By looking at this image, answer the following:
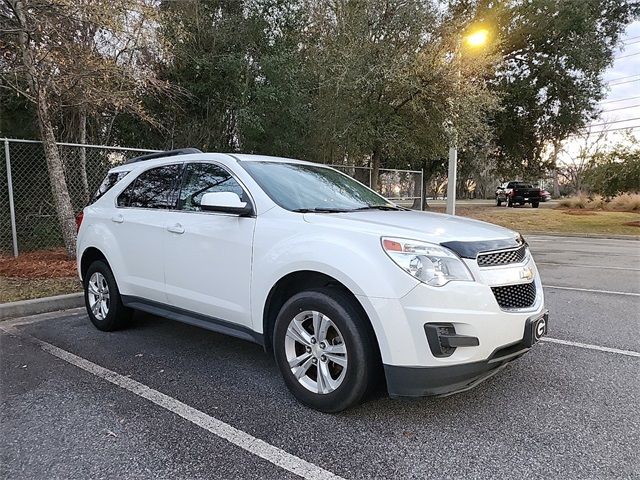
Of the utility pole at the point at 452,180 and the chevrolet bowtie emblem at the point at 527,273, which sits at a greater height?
the utility pole at the point at 452,180

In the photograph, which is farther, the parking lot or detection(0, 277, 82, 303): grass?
detection(0, 277, 82, 303): grass

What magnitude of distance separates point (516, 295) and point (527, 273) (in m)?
0.23

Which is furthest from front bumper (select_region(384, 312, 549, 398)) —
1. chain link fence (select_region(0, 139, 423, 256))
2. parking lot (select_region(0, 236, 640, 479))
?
chain link fence (select_region(0, 139, 423, 256))

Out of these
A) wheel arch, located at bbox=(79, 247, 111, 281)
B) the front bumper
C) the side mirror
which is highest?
the side mirror

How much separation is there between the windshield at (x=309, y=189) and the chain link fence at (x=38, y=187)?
558 centimetres

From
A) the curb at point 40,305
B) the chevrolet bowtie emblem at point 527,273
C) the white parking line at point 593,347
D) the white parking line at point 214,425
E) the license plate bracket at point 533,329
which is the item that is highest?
the chevrolet bowtie emblem at point 527,273

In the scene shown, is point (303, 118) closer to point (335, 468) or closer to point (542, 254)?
point (542, 254)

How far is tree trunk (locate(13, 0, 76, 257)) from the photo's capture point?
6.57m

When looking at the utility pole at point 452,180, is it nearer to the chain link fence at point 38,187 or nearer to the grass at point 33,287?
the chain link fence at point 38,187

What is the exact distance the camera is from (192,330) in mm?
4832

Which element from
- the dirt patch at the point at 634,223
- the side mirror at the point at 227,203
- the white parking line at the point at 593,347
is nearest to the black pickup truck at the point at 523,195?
the dirt patch at the point at 634,223

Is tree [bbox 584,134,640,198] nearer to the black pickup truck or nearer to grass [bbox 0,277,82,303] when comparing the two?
the black pickup truck

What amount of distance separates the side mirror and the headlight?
1.18 m

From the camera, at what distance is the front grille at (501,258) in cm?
285
